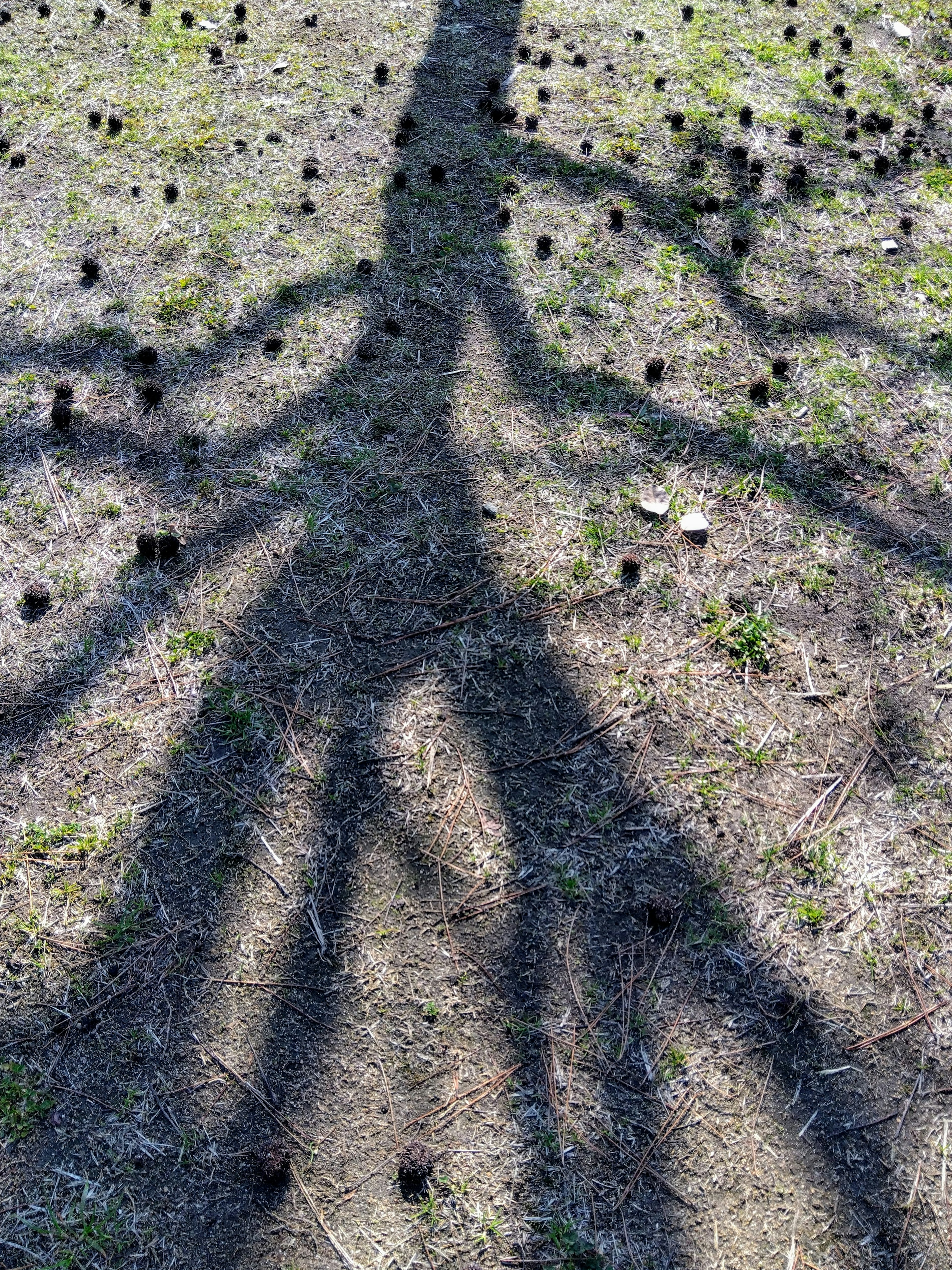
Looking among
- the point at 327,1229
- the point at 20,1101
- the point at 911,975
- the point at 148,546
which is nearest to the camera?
the point at 327,1229

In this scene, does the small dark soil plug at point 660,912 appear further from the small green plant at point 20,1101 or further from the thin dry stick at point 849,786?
the small green plant at point 20,1101

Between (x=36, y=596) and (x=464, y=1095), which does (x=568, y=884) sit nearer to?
(x=464, y=1095)

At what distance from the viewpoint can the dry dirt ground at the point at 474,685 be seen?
7.05 feet

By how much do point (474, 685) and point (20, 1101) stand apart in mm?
1649

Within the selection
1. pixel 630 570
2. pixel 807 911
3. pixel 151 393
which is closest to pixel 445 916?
pixel 807 911

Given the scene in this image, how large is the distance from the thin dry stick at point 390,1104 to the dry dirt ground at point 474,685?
0.01m

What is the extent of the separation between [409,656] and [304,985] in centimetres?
109

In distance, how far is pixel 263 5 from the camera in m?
5.92

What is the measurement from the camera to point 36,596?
10.2 feet

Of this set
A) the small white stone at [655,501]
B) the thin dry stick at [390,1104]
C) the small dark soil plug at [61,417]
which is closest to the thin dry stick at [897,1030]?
the thin dry stick at [390,1104]

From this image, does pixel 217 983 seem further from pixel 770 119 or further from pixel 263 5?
pixel 263 5

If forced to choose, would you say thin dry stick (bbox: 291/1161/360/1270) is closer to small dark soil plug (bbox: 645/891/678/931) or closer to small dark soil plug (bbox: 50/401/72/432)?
small dark soil plug (bbox: 645/891/678/931)

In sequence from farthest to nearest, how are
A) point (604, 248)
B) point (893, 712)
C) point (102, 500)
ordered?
point (604, 248) → point (102, 500) → point (893, 712)

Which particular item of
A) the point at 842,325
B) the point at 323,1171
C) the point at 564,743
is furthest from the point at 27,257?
the point at 323,1171
